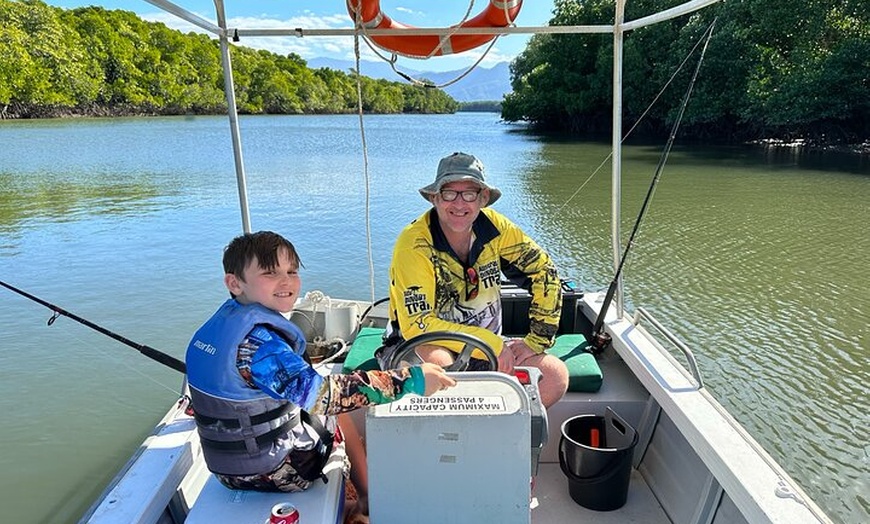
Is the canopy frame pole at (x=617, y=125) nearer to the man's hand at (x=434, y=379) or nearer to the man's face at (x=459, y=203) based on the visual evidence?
A: the man's face at (x=459, y=203)

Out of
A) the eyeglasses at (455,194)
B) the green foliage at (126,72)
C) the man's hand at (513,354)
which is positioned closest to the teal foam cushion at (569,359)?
the man's hand at (513,354)

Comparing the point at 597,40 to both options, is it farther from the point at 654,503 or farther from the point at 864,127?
the point at 654,503

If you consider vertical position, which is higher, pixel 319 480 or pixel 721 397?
pixel 319 480

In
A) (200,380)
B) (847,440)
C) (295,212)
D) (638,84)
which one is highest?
(638,84)

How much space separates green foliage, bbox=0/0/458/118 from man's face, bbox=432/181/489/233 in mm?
40571

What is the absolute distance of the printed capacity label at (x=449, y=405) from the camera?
1670 millimetres

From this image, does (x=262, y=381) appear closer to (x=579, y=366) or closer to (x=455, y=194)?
(x=455, y=194)

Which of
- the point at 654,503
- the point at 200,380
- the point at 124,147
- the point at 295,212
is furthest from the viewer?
the point at 124,147

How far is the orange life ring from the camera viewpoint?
2.68 meters

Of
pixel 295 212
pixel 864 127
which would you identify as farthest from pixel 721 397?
pixel 864 127

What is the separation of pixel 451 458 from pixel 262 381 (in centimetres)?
57

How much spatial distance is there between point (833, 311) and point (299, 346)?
7.06 metres

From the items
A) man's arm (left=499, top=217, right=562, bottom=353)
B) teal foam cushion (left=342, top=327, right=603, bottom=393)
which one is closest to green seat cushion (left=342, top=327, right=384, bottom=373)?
teal foam cushion (left=342, top=327, right=603, bottom=393)

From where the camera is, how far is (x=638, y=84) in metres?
29.8
